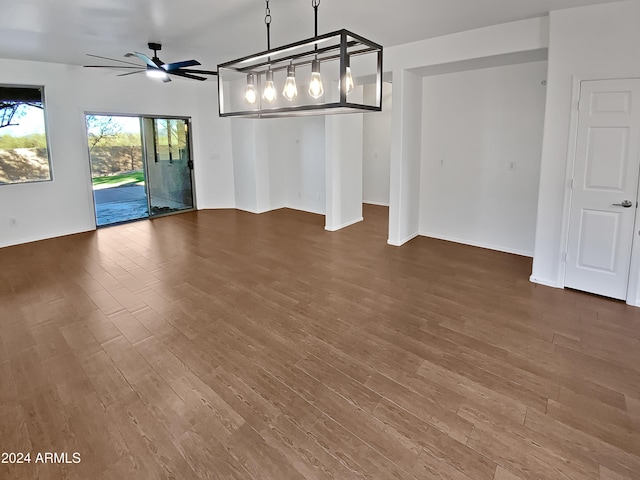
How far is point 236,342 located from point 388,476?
1.59 m

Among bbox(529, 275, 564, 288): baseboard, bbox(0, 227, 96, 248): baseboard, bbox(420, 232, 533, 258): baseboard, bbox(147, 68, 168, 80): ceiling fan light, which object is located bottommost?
bbox(529, 275, 564, 288): baseboard

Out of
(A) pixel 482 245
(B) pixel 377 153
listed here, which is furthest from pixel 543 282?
(B) pixel 377 153

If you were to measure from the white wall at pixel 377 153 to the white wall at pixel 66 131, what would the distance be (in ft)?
13.6

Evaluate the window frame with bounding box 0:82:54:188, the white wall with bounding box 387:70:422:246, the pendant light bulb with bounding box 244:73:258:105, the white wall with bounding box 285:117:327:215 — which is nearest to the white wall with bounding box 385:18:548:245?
the white wall with bounding box 387:70:422:246

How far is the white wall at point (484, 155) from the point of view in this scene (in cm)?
480

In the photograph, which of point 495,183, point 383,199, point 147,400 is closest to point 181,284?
point 147,400

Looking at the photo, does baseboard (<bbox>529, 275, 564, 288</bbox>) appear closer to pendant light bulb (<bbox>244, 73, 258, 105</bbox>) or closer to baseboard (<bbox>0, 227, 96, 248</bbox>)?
pendant light bulb (<bbox>244, 73, 258, 105</bbox>)

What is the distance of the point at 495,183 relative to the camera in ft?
17.0

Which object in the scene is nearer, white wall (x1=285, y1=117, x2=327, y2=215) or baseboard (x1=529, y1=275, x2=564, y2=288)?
baseboard (x1=529, y1=275, x2=564, y2=288)

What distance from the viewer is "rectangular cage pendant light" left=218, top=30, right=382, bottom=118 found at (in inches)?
86.9

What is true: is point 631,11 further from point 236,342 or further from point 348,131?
point 236,342

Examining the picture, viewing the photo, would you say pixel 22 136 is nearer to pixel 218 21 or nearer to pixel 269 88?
pixel 218 21

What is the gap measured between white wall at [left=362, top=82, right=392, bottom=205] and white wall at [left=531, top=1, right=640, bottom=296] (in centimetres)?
459

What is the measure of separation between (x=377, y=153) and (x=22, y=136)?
6568 millimetres
